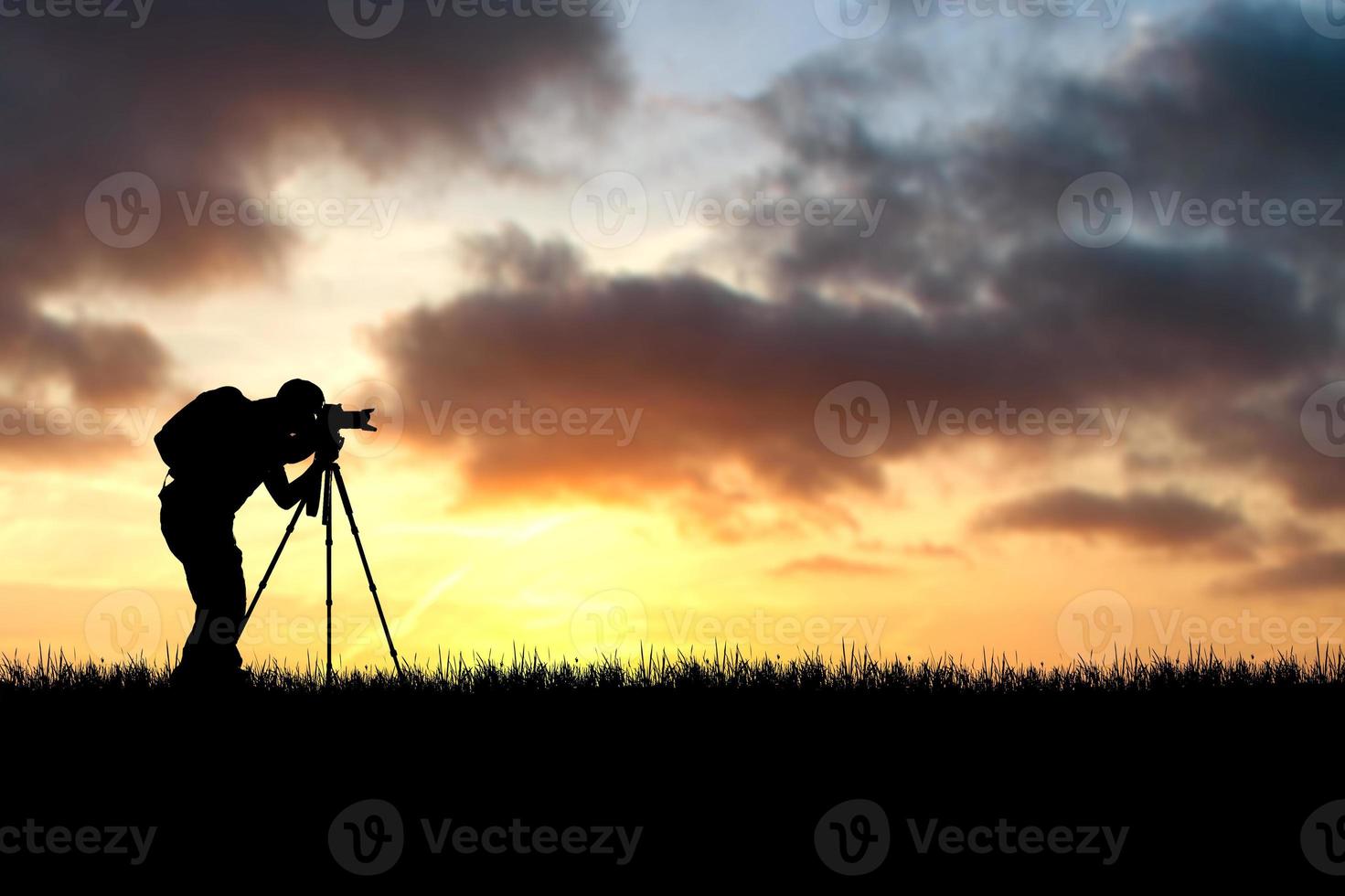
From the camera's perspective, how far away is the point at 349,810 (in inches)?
317

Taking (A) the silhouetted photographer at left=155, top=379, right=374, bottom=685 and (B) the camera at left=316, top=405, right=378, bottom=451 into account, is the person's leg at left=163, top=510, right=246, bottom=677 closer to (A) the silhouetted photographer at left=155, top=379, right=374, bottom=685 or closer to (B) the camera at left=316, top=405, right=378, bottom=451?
(A) the silhouetted photographer at left=155, top=379, right=374, bottom=685

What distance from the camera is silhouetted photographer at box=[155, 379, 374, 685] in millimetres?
11438

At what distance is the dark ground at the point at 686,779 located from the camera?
293 inches

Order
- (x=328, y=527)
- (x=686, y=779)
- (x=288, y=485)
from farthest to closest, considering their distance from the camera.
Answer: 1. (x=328, y=527)
2. (x=288, y=485)
3. (x=686, y=779)

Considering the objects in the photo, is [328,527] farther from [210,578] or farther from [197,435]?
[197,435]

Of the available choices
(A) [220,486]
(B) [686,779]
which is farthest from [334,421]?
(B) [686,779]

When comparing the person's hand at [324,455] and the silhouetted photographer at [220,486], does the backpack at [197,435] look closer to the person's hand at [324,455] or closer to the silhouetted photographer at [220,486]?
the silhouetted photographer at [220,486]

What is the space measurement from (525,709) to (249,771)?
8.08 ft

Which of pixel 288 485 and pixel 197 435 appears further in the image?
pixel 288 485

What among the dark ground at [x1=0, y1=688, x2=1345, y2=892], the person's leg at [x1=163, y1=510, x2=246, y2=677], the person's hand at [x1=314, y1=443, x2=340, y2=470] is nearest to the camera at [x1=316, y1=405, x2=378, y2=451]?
the person's hand at [x1=314, y1=443, x2=340, y2=470]

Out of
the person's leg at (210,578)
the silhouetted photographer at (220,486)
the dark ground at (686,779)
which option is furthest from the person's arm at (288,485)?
the dark ground at (686,779)

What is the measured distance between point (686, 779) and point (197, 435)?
648 cm

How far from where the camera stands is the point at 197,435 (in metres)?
11.4

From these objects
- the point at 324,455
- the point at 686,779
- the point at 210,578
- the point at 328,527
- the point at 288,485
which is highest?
the point at 324,455
